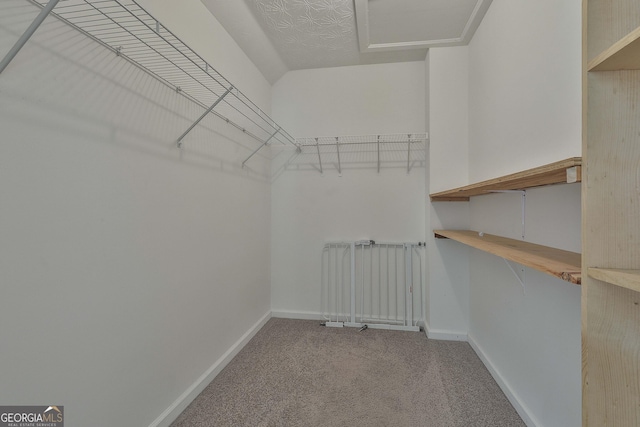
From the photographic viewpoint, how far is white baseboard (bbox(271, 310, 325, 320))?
271cm

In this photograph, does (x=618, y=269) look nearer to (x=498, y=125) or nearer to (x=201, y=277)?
(x=498, y=125)

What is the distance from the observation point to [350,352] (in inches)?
81.6

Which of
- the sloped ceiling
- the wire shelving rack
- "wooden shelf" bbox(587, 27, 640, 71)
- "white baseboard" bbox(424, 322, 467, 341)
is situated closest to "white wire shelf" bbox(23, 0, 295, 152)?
the wire shelving rack

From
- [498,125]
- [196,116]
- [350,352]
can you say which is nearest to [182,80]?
[196,116]

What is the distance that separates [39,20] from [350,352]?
2.43 meters

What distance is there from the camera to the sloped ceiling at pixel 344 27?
1828mm

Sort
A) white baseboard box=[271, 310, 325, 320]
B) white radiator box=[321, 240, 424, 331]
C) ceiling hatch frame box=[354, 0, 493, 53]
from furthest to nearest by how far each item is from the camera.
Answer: white baseboard box=[271, 310, 325, 320] < white radiator box=[321, 240, 424, 331] < ceiling hatch frame box=[354, 0, 493, 53]

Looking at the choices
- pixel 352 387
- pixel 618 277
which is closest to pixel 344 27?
pixel 618 277

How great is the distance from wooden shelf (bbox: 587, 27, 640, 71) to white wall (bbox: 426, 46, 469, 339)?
179 cm

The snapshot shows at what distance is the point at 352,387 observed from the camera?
167 cm

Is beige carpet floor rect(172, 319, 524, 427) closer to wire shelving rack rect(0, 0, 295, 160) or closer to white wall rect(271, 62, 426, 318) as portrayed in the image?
white wall rect(271, 62, 426, 318)

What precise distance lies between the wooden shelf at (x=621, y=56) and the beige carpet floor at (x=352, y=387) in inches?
68.0

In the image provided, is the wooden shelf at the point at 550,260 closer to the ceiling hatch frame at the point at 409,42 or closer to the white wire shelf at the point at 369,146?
the white wire shelf at the point at 369,146

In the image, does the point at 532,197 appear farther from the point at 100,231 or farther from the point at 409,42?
the point at 100,231
